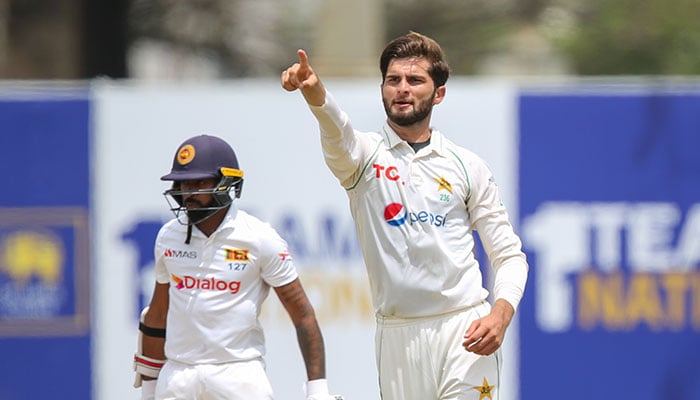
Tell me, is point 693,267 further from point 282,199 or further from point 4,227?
point 4,227

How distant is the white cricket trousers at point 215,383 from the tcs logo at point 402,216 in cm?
93

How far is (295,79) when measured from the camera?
467 centimetres

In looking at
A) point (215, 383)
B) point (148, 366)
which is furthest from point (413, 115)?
point (148, 366)

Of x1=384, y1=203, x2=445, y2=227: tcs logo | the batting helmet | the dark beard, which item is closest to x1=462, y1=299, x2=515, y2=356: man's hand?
x1=384, y1=203, x2=445, y2=227: tcs logo

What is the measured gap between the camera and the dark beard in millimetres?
5133

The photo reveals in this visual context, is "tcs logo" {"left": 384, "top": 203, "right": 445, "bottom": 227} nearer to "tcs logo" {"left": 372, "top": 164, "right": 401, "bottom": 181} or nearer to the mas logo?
"tcs logo" {"left": 372, "top": 164, "right": 401, "bottom": 181}

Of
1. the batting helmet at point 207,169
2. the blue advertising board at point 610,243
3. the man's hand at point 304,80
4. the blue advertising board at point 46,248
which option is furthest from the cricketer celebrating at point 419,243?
the blue advertising board at point 46,248

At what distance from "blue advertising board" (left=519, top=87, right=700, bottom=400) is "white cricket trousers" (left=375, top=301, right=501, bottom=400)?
3.74 metres

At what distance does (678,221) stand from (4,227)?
4381mm

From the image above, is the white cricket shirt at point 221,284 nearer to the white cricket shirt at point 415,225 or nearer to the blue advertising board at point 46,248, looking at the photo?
the white cricket shirt at point 415,225

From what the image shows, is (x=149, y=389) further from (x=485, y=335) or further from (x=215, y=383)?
(x=485, y=335)

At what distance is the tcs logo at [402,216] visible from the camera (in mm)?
5117

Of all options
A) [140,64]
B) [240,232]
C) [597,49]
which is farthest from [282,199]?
[140,64]

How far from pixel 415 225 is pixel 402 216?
60 millimetres
